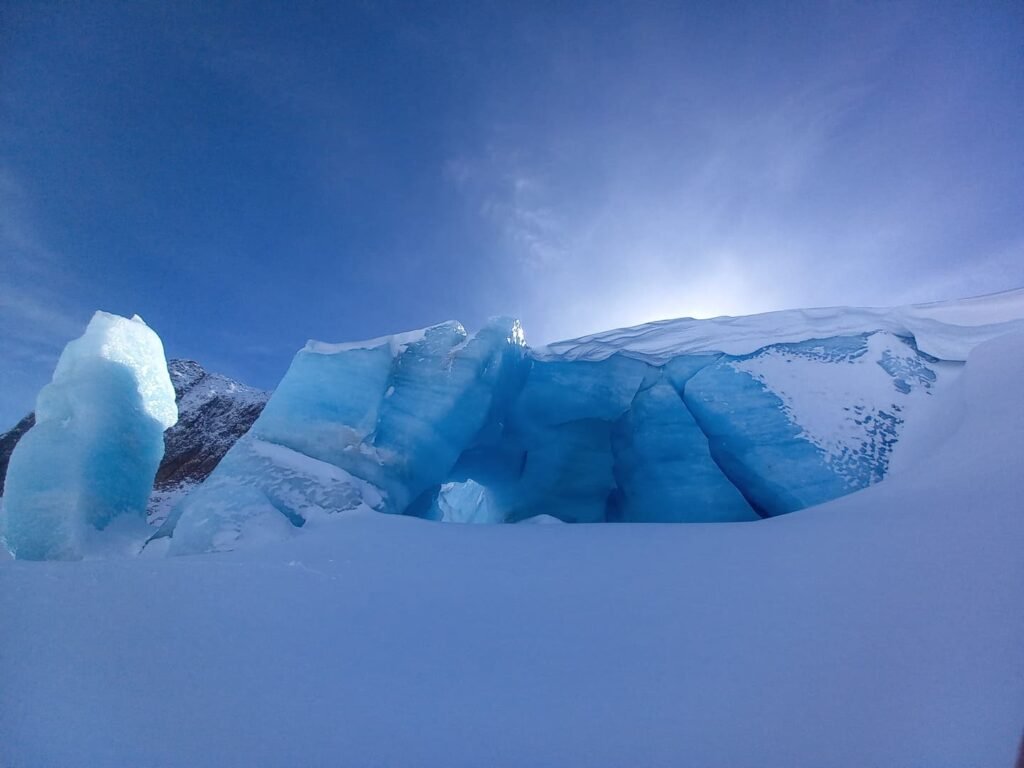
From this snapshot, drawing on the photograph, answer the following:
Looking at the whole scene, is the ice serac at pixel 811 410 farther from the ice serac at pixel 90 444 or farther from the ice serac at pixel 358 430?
the ice serac at pixel 90 444

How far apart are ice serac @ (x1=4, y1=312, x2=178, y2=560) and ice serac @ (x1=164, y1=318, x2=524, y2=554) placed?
61cm

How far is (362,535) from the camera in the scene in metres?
3.04

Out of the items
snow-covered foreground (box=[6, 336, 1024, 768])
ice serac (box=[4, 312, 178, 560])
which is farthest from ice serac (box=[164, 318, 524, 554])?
snow-covered foreground (box=[6, 336, 1024, 768])

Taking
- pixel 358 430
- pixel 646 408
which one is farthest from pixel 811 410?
pixel 358 430

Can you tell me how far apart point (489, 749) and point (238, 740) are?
691 millimetres

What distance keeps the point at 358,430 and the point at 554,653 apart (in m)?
3.82

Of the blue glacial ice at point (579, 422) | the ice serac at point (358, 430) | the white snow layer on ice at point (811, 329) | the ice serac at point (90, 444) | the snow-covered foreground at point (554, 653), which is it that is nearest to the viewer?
the snow-covered foreground at point (554, 653)

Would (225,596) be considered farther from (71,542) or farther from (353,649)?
(71,542)

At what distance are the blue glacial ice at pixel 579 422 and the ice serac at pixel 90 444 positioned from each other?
2.02 feet

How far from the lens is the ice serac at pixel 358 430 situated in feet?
12.6

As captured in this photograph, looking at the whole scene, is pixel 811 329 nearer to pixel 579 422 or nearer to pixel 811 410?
pixel 811 410

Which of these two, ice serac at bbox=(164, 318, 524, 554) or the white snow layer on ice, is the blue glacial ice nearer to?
ice serac at bbox=(164, 318, 524, 554)

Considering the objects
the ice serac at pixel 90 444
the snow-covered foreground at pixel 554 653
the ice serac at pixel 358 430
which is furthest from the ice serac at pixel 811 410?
the ice serac at pixel 90 444

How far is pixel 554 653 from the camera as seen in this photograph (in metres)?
1.67
